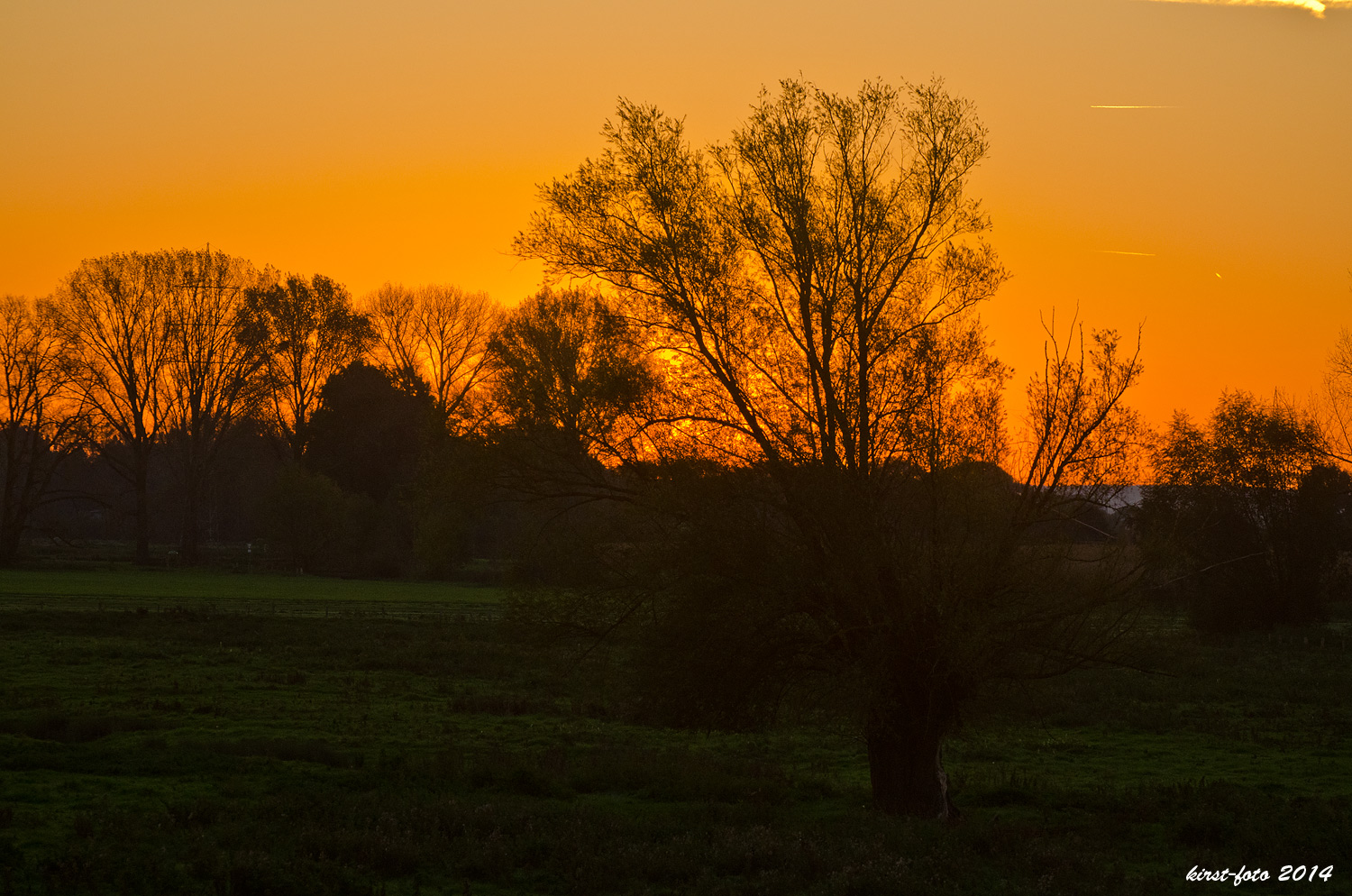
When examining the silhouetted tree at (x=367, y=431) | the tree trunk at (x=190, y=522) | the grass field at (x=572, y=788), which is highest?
the silhouetted tree at (x=367, y=431)

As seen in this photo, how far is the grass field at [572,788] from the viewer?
13195 mm

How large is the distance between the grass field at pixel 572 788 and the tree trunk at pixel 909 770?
66cm

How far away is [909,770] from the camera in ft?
57.9

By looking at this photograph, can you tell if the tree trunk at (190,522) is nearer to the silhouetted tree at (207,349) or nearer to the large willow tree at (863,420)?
the silhouetted tree at (207,349)

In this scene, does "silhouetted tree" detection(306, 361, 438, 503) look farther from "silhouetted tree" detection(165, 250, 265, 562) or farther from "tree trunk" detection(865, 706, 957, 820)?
"tree trunk" detection(865, 706, 957, 820)

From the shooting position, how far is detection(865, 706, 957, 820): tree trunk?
17.2 m

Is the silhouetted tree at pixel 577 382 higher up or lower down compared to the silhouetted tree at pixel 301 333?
lower down

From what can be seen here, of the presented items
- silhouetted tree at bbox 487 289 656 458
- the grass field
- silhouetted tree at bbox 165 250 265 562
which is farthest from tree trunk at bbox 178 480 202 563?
silhouetted tree at bbox 487 289 656 458

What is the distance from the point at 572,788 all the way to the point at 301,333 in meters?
74.1

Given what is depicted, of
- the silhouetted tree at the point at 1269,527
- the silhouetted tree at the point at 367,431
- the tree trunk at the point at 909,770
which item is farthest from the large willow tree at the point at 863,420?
the silhouetted tree at the point at 367,431

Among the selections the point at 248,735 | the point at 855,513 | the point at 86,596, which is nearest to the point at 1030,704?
the point at 855,513

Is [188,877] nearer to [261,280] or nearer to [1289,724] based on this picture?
[1289,724]

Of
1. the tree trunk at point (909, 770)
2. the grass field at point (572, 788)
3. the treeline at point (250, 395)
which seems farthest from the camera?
the treeline at point (250, 395)

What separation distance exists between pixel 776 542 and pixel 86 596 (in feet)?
166
